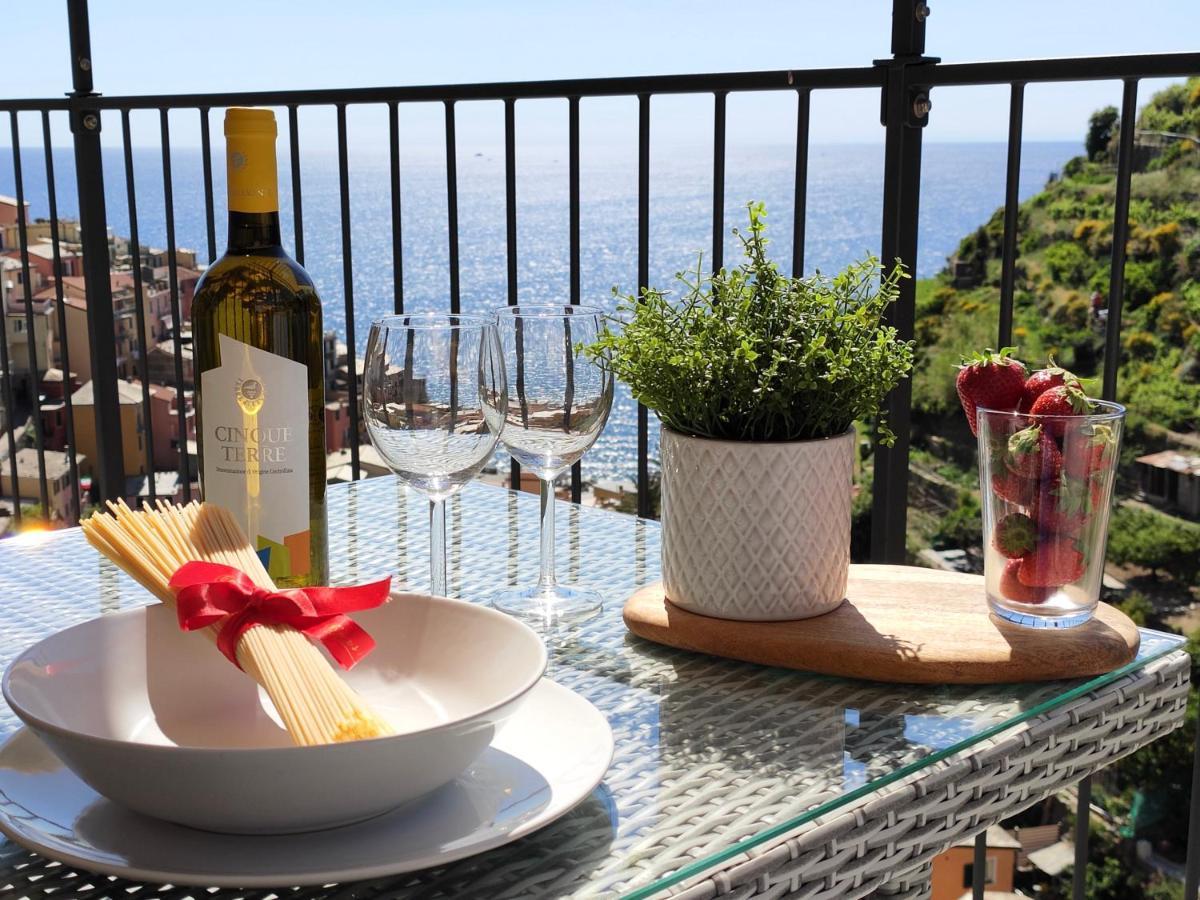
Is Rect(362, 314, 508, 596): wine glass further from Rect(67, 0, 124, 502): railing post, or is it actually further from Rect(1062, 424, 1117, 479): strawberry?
Rect(67, 0, 124, 502): railing post

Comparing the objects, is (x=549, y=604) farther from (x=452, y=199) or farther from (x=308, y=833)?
(x=452, y=199)

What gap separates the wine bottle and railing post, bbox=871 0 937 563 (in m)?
0.82

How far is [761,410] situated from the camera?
0.84 m

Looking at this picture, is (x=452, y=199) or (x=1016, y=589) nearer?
(x=1016, y=589)

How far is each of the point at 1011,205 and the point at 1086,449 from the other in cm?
80

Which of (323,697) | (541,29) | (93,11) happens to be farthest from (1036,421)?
(541,29)

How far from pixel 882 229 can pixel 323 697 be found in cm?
118

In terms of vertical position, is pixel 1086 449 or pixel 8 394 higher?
pixel 1086 449

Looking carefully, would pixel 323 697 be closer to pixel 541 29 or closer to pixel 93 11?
pixel 93 11

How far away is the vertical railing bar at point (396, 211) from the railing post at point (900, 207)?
696 millimetres

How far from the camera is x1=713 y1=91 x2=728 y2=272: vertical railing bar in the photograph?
5.41 ft

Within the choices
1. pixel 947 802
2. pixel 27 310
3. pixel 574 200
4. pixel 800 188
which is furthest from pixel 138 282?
pixel 947 802

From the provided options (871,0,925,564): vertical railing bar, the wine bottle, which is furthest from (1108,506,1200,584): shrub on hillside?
the wine bottle

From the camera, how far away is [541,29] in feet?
76.8
